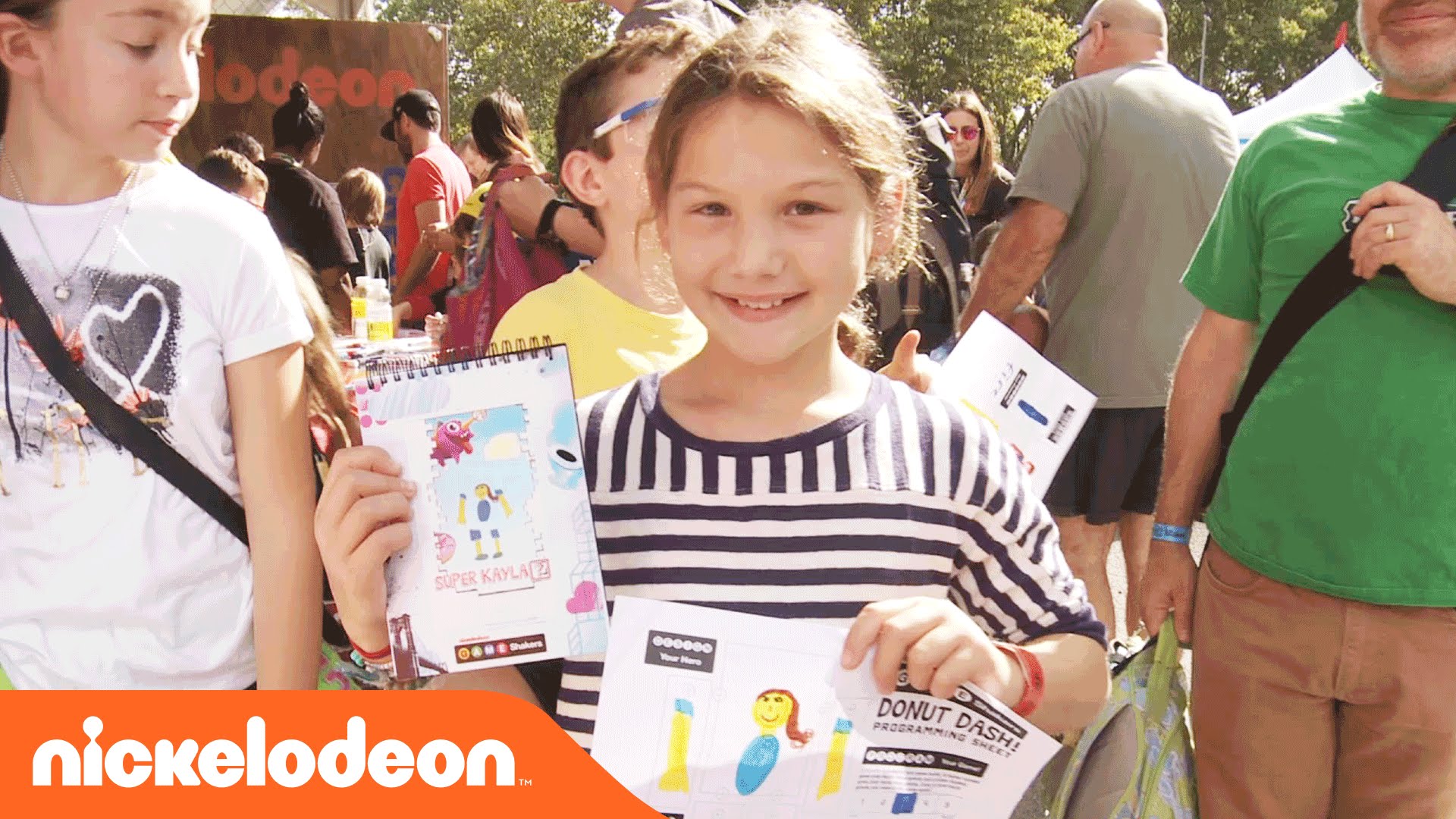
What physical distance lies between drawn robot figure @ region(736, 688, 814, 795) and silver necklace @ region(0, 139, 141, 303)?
3.35ft

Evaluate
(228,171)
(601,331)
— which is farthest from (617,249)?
(228,171)

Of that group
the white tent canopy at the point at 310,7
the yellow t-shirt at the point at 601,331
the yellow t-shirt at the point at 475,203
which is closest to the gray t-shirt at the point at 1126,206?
the yellow t-shirt at the point at 475,203

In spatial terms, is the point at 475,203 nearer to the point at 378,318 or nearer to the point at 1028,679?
the point at 378,318

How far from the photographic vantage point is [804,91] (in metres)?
1.29

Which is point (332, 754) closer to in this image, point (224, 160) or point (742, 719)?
point (742, 719)

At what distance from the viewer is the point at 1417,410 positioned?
2059 mm

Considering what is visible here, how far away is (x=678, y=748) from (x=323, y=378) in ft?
2.88

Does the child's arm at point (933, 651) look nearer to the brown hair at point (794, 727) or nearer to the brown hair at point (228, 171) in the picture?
the brown hair at point (794, 727)

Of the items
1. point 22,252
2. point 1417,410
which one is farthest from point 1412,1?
point 22,252

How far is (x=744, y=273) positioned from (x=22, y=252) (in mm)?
955

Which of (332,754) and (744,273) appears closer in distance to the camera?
(744,273)

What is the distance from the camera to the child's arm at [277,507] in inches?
63.9

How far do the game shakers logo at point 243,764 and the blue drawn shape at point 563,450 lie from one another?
418 millimetres

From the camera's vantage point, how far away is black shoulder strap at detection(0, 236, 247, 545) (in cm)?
154
